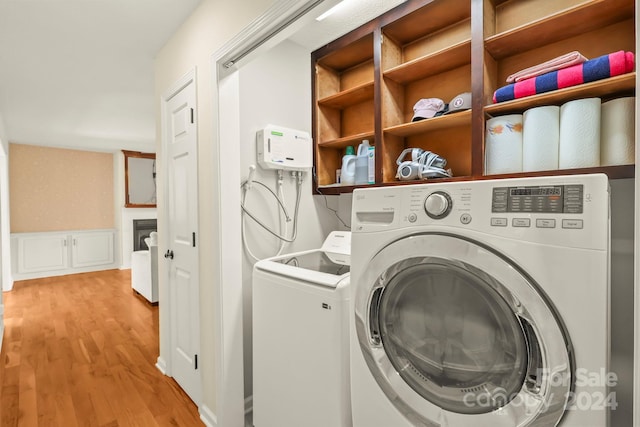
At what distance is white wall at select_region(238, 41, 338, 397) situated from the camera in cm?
191

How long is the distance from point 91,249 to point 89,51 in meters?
4.79

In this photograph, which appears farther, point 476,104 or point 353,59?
point 353,59

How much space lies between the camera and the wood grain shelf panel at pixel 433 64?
1.58m

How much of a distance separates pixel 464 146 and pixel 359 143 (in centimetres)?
69

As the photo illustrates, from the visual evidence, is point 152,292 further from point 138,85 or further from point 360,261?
point 360,261

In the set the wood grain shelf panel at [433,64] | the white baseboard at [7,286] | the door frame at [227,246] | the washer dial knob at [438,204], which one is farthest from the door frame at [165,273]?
the white baseboard at [7,286]

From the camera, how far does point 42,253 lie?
5426mm

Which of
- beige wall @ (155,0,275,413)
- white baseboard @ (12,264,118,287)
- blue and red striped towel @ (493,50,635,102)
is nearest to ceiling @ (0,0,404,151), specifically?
beige wall @ (155,0,275,413)

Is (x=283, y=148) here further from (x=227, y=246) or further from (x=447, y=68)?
(x=447, y=68)

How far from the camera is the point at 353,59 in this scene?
7.18ft

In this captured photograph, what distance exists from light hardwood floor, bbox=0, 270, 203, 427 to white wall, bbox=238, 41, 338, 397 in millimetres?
671

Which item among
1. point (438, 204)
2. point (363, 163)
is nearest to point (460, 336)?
point (438, 204)

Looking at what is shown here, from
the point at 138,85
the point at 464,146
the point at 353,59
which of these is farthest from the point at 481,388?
the point at 138,85

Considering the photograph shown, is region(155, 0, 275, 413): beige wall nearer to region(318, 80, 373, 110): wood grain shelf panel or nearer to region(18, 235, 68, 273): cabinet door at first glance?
region(318, 80, 373, 110): wood grain shelf panel
